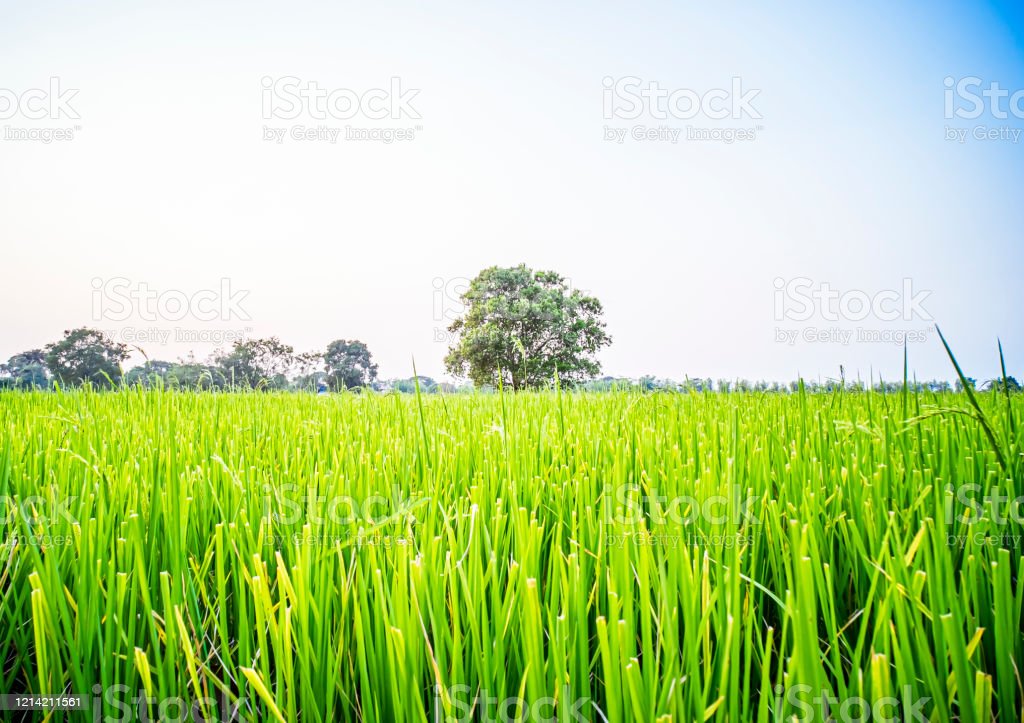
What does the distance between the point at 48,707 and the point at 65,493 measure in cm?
83

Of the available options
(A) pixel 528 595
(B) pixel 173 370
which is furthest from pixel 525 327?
(A) pixel 528 595

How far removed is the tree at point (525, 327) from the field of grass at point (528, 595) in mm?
20136

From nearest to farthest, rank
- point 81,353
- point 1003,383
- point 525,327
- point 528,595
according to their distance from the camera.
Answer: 1. point 528,595
2. point 1003,383
3. point 81,353
4. point 525,327

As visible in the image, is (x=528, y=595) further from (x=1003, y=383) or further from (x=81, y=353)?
(x=81, y=353)

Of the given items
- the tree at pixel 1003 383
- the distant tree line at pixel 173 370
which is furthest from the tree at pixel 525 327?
the tree at pixel 1003 383

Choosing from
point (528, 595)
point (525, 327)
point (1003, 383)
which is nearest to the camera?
point (528, 595)

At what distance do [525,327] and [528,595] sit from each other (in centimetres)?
2258

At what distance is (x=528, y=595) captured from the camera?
0.65m

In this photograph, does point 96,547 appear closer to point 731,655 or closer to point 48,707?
point 48,707

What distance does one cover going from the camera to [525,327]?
2316 cm

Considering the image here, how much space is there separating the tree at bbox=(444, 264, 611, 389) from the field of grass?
20136mm

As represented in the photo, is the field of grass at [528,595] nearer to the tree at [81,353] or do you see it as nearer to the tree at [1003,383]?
the tree at [1003,383]

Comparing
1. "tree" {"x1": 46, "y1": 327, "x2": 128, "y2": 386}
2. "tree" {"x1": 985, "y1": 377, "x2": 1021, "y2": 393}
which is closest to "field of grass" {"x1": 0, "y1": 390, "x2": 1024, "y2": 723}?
"tree" {"x1": 985, "y1": 377, "x2": 1021, "y2": 393}

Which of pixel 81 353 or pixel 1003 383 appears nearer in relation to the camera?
pixel 1003 383
